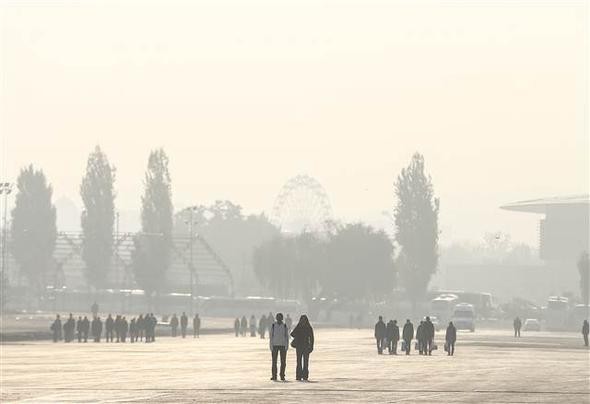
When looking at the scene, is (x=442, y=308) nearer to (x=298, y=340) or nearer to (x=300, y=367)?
(x=300, y=367)

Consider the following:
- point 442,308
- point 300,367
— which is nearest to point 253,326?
point 300,367

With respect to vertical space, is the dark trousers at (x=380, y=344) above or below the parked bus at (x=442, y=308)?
below

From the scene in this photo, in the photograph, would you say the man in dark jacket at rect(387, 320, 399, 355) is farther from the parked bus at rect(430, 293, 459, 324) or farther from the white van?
the parked bus at rect(430, 293, 459, 324)

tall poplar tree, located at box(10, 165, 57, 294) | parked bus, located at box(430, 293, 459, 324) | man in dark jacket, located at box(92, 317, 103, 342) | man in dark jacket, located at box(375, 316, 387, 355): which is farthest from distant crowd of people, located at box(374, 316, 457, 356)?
tall poplar tree, located at box(10, 165, 57, 294)

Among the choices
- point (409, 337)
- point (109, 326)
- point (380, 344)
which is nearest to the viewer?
point (380, 344)

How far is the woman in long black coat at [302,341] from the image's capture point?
4100cm

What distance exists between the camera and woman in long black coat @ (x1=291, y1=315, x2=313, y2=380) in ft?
135

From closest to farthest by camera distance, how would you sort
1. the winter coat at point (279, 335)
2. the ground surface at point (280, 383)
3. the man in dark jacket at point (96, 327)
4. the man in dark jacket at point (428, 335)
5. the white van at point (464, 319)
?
the ground surface at point (280, 383) < the winter coat at point (279, 335) < the man in dark jacket at point (428, 335) < the man in dark jacket at point (96, 327) < the white van at point (464, 319)

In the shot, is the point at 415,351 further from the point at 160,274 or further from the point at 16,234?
the point at 16,234

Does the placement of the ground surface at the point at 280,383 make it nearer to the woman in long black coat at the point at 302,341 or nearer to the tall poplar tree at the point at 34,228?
the woman in long black coat at the point at 302,341

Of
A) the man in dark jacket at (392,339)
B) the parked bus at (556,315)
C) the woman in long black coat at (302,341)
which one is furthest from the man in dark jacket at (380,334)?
the parked bus at (556,315)

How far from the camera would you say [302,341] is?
4119 cm

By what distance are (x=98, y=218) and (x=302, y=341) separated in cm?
14187

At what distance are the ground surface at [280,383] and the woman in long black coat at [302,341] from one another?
70 cm
